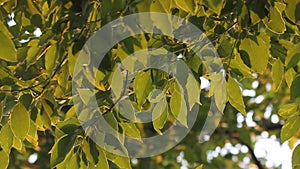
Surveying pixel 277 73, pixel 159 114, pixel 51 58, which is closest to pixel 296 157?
pixel 277 73

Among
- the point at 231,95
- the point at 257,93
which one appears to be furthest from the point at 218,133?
the point at 231,95

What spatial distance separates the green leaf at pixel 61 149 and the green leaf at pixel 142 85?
0.53ft

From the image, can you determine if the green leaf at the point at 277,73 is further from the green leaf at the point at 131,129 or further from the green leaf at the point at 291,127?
the green leaf at the point at 131,129

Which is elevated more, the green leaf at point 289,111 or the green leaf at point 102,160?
the green leaf at point 102,160

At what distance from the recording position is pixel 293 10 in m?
1.12

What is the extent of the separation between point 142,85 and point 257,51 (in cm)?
23

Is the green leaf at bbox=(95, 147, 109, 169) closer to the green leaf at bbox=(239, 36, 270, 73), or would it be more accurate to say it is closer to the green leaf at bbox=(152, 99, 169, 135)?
the green leaf at bbox=(152, 99, 169, 135)

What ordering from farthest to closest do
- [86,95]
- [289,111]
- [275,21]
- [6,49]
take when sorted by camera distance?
[289,111] → [86,95] → [275,21] → [6,49]

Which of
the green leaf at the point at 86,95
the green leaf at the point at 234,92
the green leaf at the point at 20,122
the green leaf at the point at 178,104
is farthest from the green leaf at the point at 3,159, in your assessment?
the green leaf at the point at 234,92

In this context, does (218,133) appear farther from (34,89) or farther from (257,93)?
(34,89)

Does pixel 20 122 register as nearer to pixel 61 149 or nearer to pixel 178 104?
pixel 61 149

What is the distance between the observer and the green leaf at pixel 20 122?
1260mm

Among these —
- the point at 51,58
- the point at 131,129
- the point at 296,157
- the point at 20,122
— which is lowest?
the point at 296,157

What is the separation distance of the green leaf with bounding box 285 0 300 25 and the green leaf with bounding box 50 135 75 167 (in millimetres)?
487
